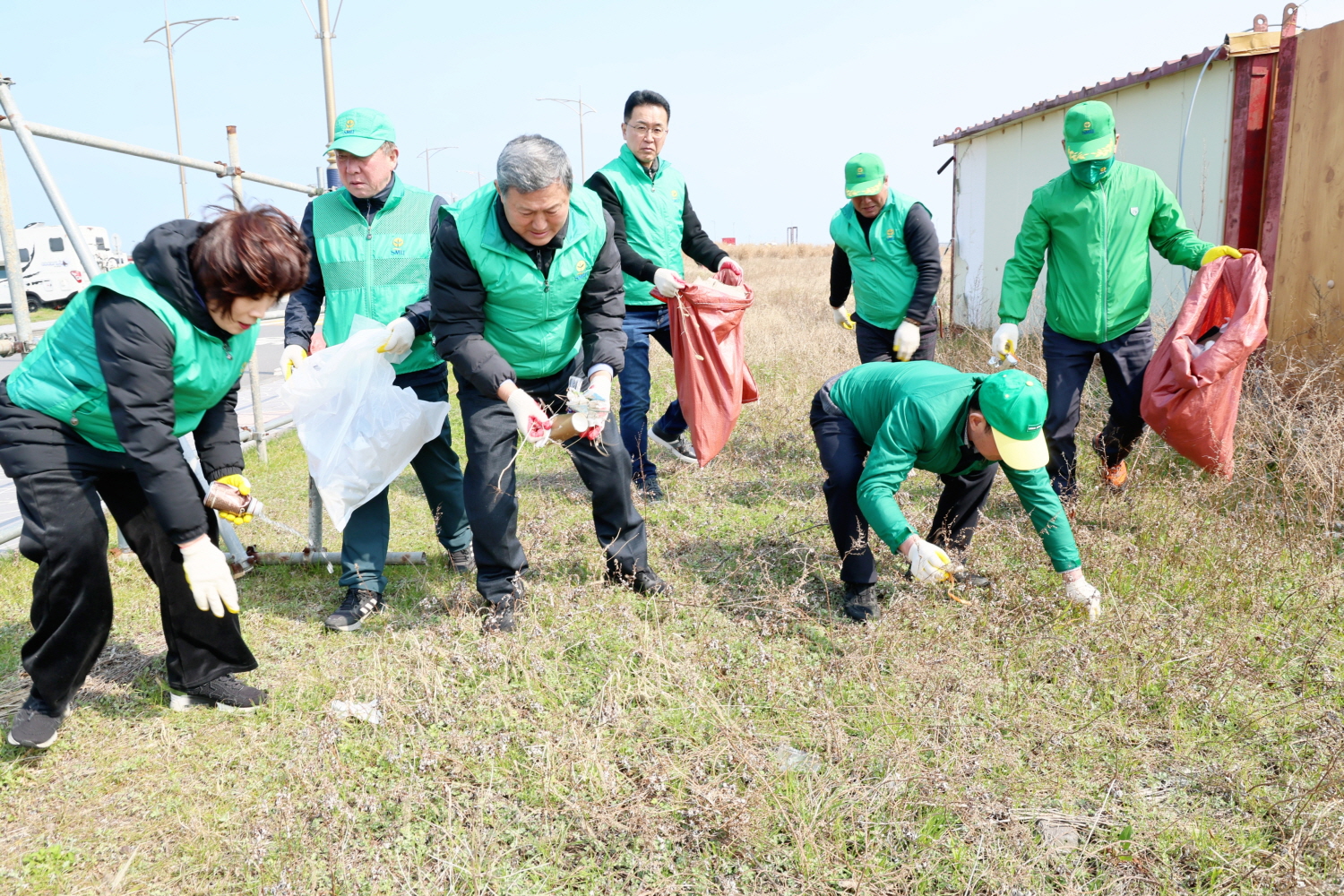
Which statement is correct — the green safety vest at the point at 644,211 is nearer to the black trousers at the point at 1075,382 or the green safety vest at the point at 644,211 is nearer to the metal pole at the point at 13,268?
the black trousers at the point at 1075,382

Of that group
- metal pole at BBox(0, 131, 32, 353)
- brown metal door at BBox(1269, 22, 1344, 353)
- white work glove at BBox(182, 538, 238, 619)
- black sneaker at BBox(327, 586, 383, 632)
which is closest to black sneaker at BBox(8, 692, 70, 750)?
white work glove at BBox(182, 538, 238, 619)

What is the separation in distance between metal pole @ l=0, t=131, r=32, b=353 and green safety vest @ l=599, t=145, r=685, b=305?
2287 mm

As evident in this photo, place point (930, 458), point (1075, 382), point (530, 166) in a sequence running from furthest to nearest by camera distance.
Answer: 1. point (1075, 382)
2. point (930, 458)
3. point (530, 166)

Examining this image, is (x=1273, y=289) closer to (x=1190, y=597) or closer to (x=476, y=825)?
(x=1190, y=597)

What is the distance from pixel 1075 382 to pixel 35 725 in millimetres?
3695

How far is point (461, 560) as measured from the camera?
11.7ft

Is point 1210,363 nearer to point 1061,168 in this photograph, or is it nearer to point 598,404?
point 598,404

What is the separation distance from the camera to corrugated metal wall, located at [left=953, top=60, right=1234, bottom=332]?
5.41m

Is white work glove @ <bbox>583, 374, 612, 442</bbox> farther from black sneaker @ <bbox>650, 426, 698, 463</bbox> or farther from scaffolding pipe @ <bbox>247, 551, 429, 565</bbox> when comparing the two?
black sneaker @ <bbox>650, 426, 698, 463</bbox>

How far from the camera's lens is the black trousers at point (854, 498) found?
3.02m

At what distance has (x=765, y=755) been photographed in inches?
85.6

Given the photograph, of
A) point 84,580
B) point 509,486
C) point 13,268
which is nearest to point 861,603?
point 509,486

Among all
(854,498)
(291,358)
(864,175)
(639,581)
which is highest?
(864,175)

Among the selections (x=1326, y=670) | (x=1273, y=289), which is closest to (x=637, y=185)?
(x=1326, y=670)
